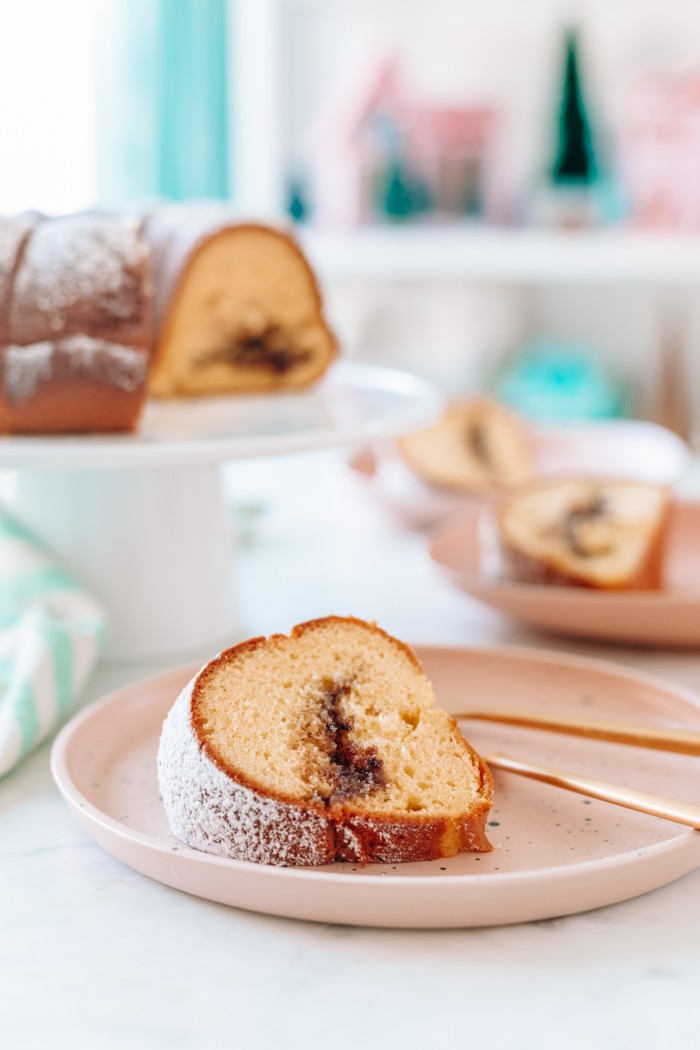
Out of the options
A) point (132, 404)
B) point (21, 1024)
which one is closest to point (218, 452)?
point (132, 404)

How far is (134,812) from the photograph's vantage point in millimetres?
793

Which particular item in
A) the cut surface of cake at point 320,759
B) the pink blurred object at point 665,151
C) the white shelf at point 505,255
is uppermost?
the pink blurred object at point 665,151

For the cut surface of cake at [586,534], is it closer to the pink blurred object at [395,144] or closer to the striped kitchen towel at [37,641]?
the striped kitchen towel at [37,641]

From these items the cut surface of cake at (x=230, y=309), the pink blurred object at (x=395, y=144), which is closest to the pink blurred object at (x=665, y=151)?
the pink blurred object at (x=395, y=144)

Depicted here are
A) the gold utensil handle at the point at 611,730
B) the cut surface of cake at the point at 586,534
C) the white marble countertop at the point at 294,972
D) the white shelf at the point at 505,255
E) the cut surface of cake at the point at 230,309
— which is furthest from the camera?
the white shelf at the point at 505,255

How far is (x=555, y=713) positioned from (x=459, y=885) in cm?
32

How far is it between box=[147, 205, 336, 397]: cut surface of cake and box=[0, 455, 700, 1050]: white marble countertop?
735 mm

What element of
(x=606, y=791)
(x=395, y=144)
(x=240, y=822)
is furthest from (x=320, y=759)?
(x=395, y=144)

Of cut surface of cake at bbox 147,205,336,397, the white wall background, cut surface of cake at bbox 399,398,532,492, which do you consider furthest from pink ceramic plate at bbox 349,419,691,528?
the white wall background

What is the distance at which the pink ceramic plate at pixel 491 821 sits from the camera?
2.17 ft

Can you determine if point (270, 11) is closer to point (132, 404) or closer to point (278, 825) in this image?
point (132, 404)

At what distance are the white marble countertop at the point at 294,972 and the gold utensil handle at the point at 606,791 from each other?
0.05m

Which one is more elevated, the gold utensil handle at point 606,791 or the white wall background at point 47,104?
the white wall background at point 47,104

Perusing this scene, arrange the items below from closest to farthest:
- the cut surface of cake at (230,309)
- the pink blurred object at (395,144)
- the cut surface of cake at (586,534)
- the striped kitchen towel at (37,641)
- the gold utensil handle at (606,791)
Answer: the gold utensil handle at (606,791)
the striped kitchen towel at (37,641)
the cut surface of cake at (586,534)
the cut surface of cake at (230,309)
the pink blurred object at (395,144)
